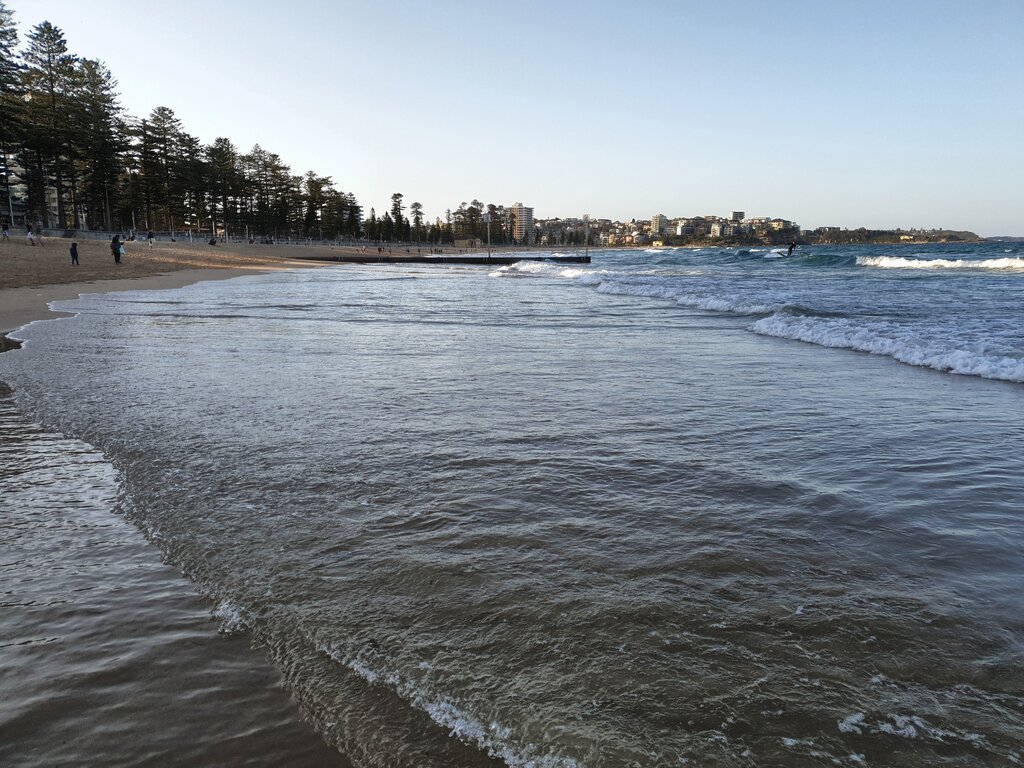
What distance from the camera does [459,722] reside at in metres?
2.06

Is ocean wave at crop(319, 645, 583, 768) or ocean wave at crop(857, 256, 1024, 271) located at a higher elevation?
ocean wave at crop(857, 256, 1024, 271)

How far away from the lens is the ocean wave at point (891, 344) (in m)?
8.98

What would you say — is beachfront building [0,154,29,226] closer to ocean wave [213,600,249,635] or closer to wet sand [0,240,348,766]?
wet sand [0,240,348,766]

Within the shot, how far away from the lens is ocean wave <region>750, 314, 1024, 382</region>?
898 cm

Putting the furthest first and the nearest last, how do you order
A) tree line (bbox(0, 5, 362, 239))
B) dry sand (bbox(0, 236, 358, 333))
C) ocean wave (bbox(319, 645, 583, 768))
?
tree line (bbox(0, 5, 362, 239)), dry sand (bbox(0, 236, 358, 333)), ocean wave (bbox(319, 645, 583, 768))

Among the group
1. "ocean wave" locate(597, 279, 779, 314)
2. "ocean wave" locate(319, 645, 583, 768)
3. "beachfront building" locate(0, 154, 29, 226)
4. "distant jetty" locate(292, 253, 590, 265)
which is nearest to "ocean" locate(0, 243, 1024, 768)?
"ocean wave" locate(319, 645, 583, 768)

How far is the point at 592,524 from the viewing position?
359 cm

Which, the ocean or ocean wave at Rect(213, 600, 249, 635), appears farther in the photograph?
ocean wave at Rect(213, 600, 249, 635)

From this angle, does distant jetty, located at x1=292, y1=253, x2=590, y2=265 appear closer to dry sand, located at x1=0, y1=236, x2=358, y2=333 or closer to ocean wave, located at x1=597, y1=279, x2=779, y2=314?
dry sand, located at x1=0, y1=236, x2=358, y2=333

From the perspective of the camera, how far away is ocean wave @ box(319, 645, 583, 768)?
192 centimetres

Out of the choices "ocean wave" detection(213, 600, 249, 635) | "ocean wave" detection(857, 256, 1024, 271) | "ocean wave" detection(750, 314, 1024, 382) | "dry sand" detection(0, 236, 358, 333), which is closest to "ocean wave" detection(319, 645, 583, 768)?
"ocean wave" detection(213, 600, 249, 635)

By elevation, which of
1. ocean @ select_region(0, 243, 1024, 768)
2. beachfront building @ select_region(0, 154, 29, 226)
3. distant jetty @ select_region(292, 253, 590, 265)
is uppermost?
beachfront building @ select_region(0, 154, 29, 226)

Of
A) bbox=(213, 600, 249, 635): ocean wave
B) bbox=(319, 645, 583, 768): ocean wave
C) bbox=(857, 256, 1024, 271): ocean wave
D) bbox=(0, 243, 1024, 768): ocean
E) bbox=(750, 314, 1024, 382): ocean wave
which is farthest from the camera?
bbox=(857, 256, 1024, 271): ocean wave

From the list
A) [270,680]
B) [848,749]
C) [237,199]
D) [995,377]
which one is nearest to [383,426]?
[270,680]
